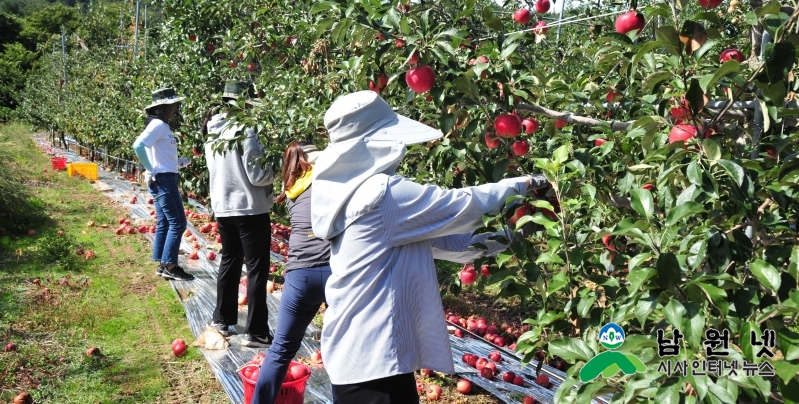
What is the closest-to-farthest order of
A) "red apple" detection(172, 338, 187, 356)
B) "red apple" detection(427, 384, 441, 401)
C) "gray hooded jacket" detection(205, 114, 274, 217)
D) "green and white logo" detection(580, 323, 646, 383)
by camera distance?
"green and white logo" detection(580, 323, 646, 383) < "red apple" detection(427, 384, 441, 401) < "gray hooded jacket" detection(205, 114, 274, 217) < "red apple" detection(172, 338, 187, 356)

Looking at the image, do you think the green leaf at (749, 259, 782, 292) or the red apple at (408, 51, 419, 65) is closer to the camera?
the green leaf at (749, 259, 782, 292)

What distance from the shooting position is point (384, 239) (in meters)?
1.87

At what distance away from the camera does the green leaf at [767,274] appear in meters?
1.19

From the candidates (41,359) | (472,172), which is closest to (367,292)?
(472,172)

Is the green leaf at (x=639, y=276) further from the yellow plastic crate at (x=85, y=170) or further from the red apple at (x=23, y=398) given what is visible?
the yellow plastic crate at (x=85, y=170)

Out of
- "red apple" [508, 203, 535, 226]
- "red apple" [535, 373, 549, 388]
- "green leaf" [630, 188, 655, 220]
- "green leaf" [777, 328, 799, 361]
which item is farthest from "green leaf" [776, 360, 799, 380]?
"red apple" [535, 373, 549, 388]

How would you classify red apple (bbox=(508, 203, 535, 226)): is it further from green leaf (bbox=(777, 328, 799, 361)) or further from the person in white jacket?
green leaf (bbox=(777, 328, 799, 361))

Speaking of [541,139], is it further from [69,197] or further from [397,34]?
[69,197]

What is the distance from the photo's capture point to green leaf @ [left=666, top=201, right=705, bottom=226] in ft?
4.20

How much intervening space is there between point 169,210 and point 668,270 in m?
4.64

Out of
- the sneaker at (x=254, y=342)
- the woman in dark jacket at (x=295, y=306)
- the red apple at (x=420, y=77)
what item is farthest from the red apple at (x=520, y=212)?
the sneaker at (x=254, y=342)

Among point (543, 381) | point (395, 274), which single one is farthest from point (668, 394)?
point (543, 381)

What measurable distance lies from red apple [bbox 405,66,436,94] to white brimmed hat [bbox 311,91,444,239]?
0.37 feet

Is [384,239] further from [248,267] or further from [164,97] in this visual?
[164,97]
